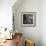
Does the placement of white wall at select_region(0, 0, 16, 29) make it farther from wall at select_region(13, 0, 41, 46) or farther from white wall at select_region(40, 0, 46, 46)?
white wall at select_region(40, 0, 46, 46)

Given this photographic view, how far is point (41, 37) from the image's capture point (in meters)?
5.78

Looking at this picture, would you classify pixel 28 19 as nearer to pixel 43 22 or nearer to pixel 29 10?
pixel 29 10

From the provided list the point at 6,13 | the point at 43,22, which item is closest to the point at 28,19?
the point at 43,22

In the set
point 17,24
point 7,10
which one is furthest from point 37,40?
point 7,10

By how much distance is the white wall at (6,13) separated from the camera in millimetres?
4629

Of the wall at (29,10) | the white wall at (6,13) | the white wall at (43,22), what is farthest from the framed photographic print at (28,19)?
the white wall at (6,13)

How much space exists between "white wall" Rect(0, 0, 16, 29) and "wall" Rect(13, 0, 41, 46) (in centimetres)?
110

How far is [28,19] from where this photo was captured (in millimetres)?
5793

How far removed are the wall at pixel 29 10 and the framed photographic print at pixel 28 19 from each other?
5.8 inches

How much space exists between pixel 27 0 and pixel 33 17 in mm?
873

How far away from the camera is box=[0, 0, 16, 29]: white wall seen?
4629 millimetres

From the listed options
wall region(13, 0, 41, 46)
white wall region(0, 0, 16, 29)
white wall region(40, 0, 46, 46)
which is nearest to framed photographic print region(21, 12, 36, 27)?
wall region(13, 0, 41, 46)

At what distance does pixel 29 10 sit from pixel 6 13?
1.45 m

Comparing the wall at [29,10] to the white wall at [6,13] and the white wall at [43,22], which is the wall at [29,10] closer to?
the white wall at [43,22]
